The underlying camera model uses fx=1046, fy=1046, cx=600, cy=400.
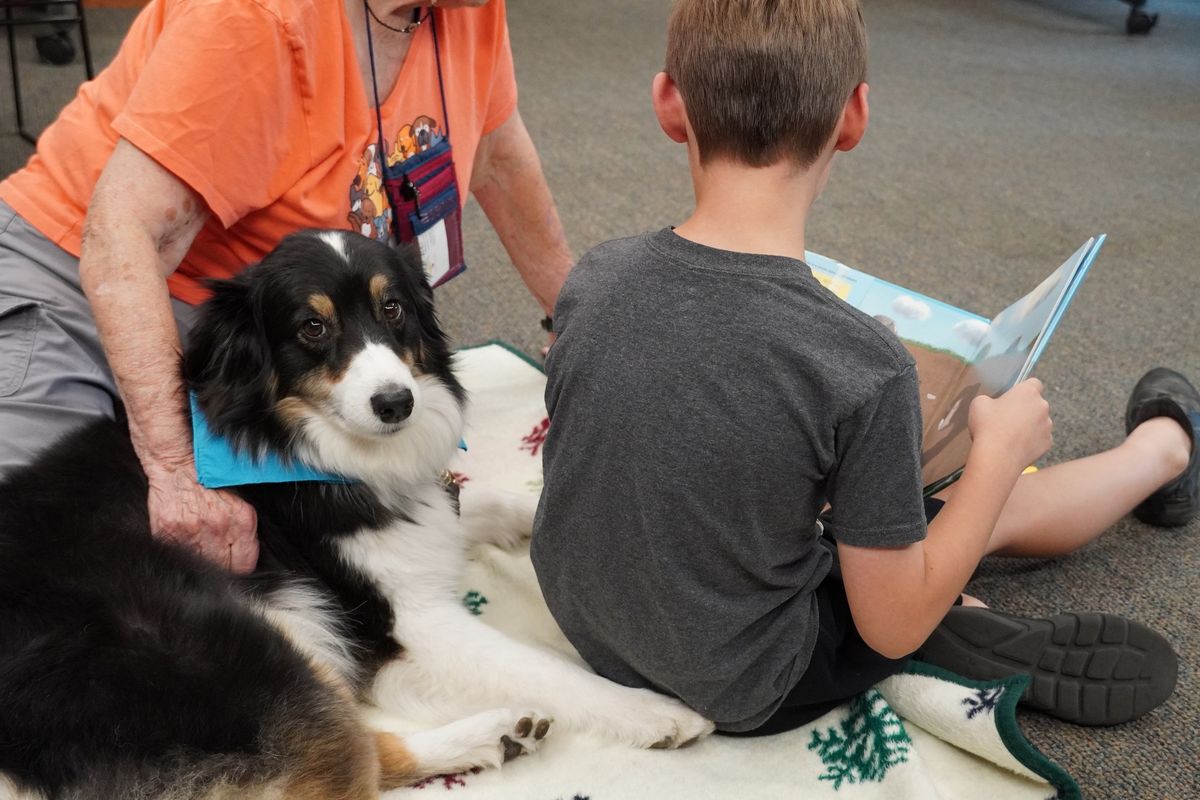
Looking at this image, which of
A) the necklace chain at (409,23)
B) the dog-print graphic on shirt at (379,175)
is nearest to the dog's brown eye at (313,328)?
the dog-print graphic on shirt at (379,175)

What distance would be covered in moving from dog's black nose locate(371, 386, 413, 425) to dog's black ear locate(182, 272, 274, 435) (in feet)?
0.59

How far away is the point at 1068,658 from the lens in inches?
60.9

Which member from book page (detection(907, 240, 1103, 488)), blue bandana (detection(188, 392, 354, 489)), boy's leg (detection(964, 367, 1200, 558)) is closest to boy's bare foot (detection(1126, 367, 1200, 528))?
boy's leg (detection(964, 367, 1200, 558))

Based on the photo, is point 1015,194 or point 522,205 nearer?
point 522,205

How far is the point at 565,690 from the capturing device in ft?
4.93

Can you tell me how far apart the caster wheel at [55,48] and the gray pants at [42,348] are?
3.30 meters

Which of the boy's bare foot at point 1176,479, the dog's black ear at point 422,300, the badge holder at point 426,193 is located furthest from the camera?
the boy's bare foot at point 1176,479

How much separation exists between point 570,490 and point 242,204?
30.5 inches

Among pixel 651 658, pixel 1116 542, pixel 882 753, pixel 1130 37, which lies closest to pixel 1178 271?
pixel 1116 542

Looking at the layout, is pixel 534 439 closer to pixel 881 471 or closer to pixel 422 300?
pixel 422 300

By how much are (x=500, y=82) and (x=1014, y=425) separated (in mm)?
1341

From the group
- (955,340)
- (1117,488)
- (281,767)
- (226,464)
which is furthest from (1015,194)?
(281,767)

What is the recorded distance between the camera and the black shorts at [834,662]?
142cm

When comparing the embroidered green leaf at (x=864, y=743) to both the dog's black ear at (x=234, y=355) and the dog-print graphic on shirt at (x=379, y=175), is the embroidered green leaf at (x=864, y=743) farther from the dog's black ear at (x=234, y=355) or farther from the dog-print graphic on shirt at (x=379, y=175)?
the dog-print graphic on shirt at (x=379, y=175)
